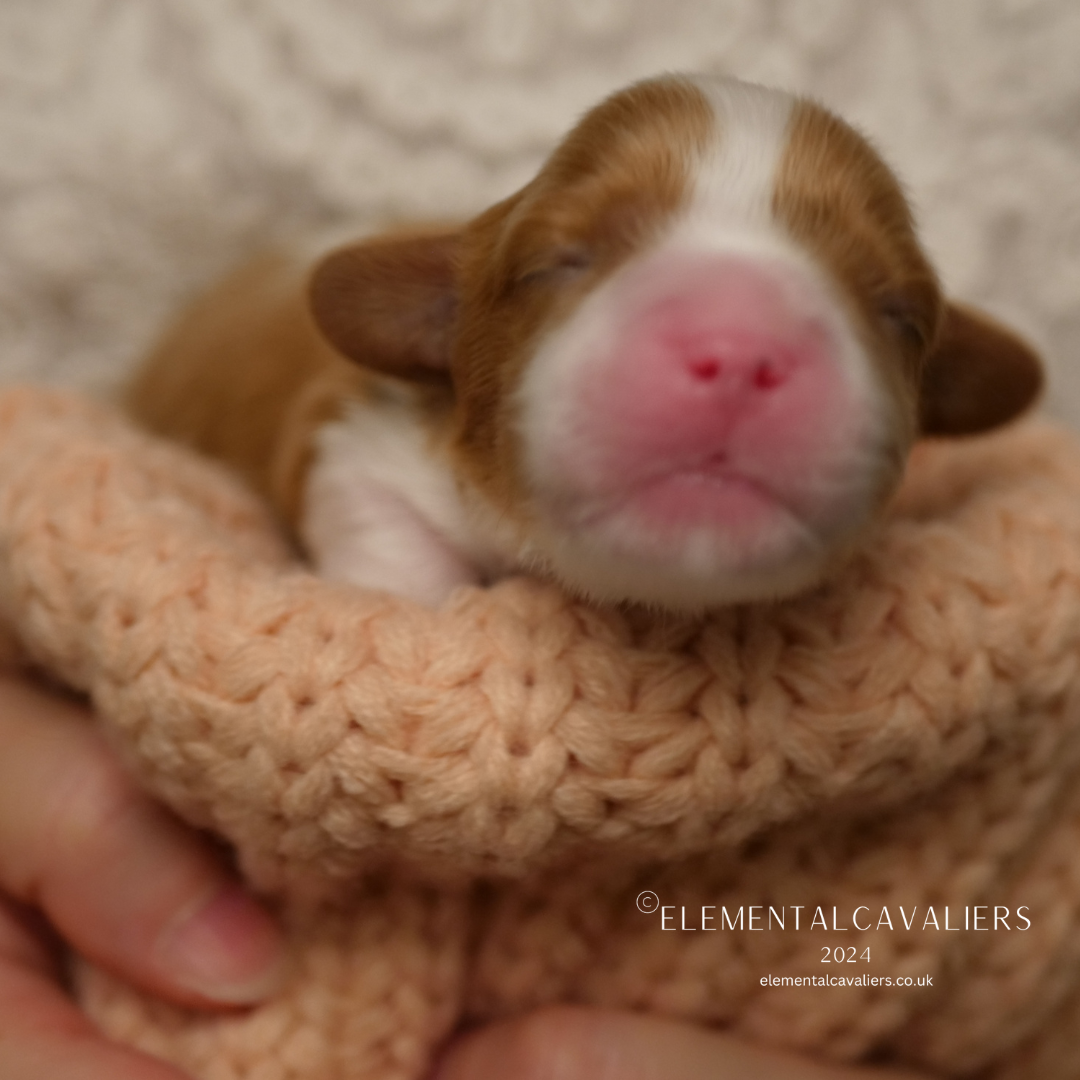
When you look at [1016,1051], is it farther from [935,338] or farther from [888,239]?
[888,239]

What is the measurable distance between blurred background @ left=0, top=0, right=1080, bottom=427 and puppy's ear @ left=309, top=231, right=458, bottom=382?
751mm

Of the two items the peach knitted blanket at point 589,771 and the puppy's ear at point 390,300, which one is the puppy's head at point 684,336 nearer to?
the puppy's ear at point 390,300

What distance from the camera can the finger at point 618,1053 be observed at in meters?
1.02

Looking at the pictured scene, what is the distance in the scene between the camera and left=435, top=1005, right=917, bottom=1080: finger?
40.0 inches

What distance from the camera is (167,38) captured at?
1845 mm

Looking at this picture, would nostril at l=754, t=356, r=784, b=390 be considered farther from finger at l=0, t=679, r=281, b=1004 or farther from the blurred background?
the blurred background

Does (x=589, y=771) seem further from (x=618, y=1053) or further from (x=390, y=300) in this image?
(x=390, y=300)

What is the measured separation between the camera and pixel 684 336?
0.74m

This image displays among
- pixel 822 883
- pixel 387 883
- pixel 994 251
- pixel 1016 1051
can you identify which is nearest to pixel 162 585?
pixel 387 883

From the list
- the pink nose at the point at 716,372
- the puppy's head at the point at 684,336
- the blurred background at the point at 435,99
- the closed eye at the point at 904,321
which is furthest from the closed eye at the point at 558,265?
the blurred background at the point at 435,99

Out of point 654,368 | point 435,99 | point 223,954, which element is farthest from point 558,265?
point 435,99

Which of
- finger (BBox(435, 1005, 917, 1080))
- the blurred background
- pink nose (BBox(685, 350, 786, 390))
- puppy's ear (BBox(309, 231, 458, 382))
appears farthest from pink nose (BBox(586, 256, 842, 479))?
the blurred background

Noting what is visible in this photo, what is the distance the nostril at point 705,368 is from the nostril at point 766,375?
0.03 m

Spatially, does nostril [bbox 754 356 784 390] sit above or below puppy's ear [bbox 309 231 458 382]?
above
